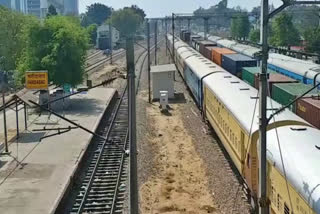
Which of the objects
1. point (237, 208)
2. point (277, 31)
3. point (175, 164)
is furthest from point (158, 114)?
point (277, 31)

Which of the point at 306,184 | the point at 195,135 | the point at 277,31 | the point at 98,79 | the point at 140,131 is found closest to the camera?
the point at 306,184

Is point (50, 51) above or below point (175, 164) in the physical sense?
above

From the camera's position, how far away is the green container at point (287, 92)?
19112 mm

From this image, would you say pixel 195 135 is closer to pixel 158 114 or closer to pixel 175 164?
pixel 175 164

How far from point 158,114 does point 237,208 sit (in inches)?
717

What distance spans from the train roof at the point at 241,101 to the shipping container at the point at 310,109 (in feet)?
3.68

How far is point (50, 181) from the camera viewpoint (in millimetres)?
17312

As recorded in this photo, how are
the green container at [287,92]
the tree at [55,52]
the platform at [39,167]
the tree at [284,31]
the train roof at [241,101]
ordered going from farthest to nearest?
the tree at [284,31]
the tree at [55,52]
the green container at [287,92]
the platform at [39,167]
the train roof at [241,101]

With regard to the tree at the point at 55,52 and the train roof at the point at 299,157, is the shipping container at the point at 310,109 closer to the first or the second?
the train roof at the point at 299,157

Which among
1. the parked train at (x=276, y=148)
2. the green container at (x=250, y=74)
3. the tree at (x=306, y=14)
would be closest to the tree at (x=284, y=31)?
the tree at (x=306, y=14)

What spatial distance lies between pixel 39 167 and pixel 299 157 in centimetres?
1192

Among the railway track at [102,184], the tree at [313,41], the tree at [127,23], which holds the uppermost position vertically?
the tree at [127,23]

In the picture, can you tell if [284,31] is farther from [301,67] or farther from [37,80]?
[37,80]

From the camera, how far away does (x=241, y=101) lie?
1697 cm
